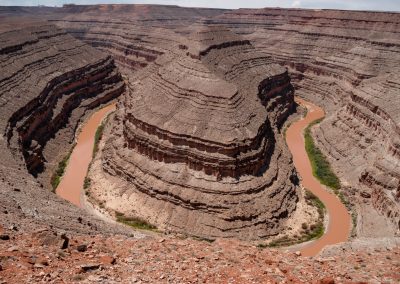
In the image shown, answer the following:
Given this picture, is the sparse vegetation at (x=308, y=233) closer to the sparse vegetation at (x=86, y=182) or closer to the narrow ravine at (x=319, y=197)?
the narrow ravine at (x=319, y=197)

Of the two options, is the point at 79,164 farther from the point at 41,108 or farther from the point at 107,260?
the point at 107,260

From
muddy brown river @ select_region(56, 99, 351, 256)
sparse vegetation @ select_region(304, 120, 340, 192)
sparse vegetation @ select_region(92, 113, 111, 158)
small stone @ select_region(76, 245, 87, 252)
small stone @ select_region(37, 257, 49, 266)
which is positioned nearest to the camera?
small stone @ select_region(37, 257, 49, 266)

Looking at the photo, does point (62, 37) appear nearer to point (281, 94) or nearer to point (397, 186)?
point (281, 94)

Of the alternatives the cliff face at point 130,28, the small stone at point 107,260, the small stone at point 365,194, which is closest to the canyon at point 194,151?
the small stone at point 365,194

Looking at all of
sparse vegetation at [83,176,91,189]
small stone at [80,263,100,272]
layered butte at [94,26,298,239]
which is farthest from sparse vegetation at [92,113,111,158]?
small stone at [80,263,100,272]

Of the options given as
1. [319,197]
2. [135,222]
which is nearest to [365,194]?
[319,197]

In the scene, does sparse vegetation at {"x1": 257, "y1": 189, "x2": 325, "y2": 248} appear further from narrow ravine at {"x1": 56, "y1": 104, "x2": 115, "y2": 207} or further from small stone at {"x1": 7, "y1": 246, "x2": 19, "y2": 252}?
small stone at {"x1": 7, "y1": 246, "x2": 19, "y2": 252}
